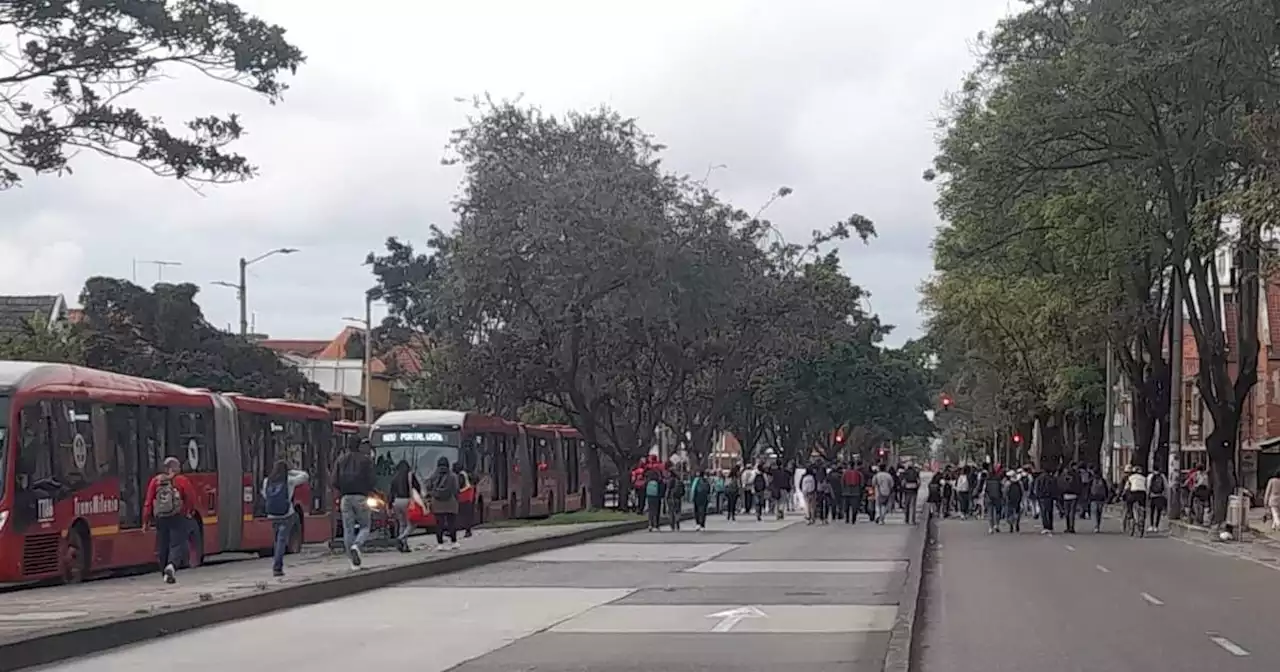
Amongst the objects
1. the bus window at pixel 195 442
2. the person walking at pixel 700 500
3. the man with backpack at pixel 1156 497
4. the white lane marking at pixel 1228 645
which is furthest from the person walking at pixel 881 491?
the white lane marking at pixel 1228 645

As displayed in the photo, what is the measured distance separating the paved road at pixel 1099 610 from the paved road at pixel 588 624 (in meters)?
0.80

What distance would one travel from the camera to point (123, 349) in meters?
56.0

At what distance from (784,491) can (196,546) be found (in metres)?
28.6

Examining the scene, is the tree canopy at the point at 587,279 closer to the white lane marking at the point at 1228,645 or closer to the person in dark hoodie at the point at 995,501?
the person in dark hoodie at the point at 995,501

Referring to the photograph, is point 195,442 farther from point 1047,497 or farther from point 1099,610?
point 1047,497

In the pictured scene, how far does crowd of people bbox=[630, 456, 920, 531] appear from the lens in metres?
41.2

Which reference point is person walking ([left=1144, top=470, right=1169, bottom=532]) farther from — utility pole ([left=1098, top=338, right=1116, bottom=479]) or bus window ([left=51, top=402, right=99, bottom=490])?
bus window ([left=51, top=402, right=99, bottom=490])

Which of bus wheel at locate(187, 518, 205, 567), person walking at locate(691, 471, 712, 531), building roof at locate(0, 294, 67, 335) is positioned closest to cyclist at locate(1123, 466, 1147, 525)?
person walking at locate(691, 471, 712, 531)

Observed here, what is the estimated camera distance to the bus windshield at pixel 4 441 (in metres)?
20.5

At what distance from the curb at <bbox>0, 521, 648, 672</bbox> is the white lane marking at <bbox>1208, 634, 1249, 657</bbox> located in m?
9.47

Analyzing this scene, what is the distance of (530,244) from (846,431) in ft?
161

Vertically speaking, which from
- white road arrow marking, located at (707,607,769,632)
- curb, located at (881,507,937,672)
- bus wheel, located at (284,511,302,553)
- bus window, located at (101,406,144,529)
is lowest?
→ white road arrow marking, located at (707,607,769,632)

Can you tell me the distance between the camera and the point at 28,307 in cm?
6856

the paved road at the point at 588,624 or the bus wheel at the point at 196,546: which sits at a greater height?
the bus wheel at the point at 196,546
